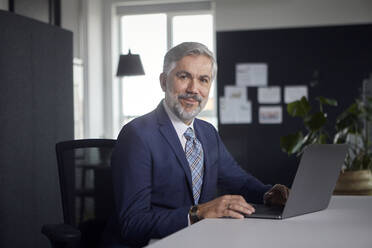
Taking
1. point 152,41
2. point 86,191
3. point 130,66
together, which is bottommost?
point 86,191

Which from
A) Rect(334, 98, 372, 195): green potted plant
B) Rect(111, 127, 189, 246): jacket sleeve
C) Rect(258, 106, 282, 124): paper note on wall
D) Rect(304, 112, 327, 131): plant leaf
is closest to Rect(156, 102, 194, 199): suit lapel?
Rect(111, 127, 189, 246): jacket sleeve

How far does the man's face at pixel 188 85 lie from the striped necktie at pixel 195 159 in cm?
8

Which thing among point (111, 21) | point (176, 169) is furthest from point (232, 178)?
point (111, 21)

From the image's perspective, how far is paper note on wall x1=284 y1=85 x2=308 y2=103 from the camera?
5535mm

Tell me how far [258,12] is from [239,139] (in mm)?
1480

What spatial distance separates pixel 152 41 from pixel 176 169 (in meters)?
4.67

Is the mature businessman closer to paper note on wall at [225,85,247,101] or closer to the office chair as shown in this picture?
the office chair

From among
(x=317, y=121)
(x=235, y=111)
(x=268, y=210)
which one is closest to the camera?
(x=268, y=210)

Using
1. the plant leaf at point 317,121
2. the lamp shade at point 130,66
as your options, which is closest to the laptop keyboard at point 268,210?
the plant leaf at point 317,121

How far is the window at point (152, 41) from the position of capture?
6.18 meters

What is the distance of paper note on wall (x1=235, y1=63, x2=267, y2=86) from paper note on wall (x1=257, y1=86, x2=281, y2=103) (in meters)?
0.07

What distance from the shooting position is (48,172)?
130 inches

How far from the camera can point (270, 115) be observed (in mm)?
5617

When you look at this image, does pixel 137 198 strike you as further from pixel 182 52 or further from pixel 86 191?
pixel 182 52
